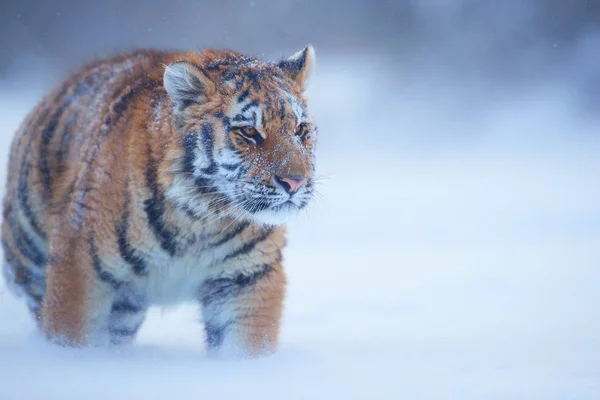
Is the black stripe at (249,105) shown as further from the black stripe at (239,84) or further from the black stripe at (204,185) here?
the black stripe at (204,185)

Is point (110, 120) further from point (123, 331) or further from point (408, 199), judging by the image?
point (408, 199)

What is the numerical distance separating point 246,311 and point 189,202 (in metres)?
0.40

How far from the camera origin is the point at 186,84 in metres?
2.32

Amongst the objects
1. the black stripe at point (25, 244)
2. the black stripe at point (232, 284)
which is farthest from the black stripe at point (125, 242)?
the black stripe at point (25, 244)

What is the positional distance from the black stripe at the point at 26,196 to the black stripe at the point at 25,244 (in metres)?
0.07

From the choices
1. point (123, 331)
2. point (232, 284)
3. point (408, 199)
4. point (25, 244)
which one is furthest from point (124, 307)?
point (408, 199)

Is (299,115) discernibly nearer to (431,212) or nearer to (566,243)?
(566,243)

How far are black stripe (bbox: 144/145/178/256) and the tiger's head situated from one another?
6cm

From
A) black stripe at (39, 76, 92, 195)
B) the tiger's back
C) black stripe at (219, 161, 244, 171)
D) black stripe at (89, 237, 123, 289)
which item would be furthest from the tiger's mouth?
black stripe at (39, 76, 92, 195)

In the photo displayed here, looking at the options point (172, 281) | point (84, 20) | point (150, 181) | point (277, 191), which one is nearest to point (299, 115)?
point (277, 191)

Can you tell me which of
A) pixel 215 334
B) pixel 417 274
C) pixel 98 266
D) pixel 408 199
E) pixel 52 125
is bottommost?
pixel 215 334

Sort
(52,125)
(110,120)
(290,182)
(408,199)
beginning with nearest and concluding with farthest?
(290,182), (110,120), (52,125), (408,199)

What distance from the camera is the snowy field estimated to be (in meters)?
2.13

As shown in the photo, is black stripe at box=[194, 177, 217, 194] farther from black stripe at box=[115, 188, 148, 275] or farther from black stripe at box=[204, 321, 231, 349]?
black stripe at box=[204, 321, 231, 349]
